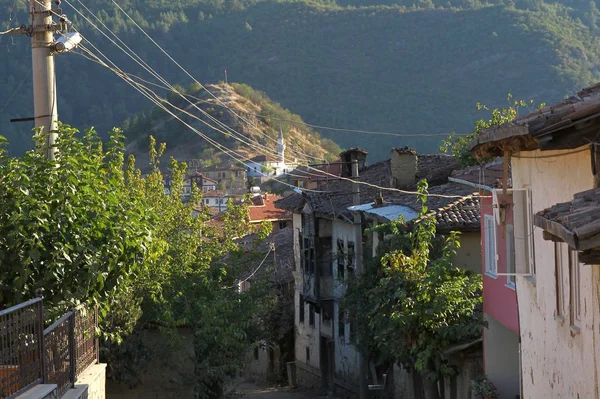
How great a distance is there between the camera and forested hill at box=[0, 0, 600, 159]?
317 feet

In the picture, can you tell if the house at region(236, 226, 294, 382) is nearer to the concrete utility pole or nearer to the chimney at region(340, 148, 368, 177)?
the chimney at region(340, 148, 368, 177)

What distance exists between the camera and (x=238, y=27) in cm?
14600

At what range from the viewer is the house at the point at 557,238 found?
22.0ft

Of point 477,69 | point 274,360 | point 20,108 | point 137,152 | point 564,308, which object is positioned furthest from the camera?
point 477,69

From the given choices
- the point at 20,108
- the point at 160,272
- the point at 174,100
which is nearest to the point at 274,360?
the point at 160,272

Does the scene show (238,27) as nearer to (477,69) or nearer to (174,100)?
(477,69)

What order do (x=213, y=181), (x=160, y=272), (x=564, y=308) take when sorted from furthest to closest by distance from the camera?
(x=213, y=181), (x=160, y=272), (x=564, y=308)

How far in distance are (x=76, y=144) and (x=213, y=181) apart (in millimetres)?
74238

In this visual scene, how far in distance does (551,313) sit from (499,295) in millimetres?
7370

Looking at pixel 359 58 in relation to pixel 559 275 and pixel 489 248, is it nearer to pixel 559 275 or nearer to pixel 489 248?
pixel 489 248

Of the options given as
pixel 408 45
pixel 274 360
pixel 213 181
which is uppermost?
pixel 408 45

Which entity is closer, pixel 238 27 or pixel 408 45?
pixel 408 45

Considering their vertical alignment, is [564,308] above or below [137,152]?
below

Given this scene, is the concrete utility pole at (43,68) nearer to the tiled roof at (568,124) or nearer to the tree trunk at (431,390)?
the tiled roof at (568,124)
